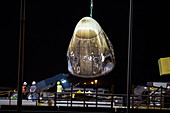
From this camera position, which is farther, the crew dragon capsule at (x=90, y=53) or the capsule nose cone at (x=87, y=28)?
the crew dragon capsule at (x=90, y=53)

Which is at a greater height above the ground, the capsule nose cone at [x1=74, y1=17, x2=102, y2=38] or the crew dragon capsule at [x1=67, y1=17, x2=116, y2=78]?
the capsule nose cone at [x1=74, y1=17, x2=102, y2=38]

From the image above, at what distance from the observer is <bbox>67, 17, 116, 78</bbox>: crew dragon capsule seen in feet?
38.0

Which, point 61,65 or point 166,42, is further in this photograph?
point 61,65

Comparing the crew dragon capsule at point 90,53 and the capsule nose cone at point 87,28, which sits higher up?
the capsule nose cone at point 87,28

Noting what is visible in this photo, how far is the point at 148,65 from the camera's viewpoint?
19656 mm

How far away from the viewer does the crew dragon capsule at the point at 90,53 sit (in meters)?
11.6

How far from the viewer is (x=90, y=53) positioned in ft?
42.5

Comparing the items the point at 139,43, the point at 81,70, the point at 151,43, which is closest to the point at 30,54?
the point at 81,70

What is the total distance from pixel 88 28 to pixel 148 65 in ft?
36.5

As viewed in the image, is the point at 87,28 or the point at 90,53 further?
the point at 90,53

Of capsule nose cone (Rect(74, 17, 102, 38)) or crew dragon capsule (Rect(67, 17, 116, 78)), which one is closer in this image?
capsule nose cone (Rect(74, 17, 102, 38))

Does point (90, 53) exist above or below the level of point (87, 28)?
below

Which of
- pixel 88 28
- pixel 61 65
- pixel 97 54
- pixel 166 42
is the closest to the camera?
pixel 88 28

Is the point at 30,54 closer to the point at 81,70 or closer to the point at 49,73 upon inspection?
the point at 49,73
